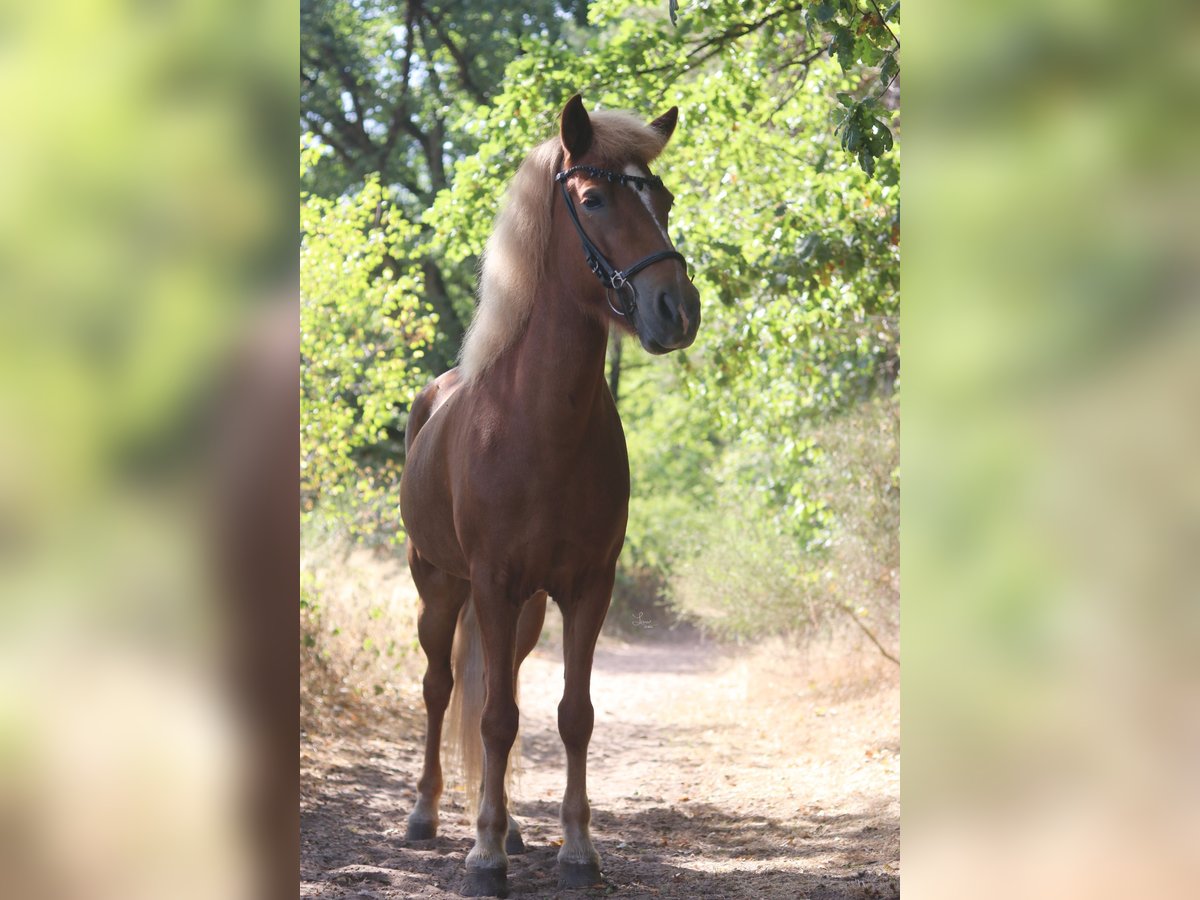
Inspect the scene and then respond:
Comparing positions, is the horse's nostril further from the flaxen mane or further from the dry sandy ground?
the dry sandy ground

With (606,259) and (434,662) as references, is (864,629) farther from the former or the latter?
(606,259)

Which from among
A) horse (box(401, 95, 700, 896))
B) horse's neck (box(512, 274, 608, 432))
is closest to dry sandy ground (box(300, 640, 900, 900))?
horse (box(401, 95, 700, 896))

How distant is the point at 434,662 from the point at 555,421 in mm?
1904

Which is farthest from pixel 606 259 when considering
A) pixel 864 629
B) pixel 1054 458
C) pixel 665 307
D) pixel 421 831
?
pixel 864 629

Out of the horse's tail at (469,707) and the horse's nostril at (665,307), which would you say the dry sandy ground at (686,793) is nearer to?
the horse's tail at (469,707)

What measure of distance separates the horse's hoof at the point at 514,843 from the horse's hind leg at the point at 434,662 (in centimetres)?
49

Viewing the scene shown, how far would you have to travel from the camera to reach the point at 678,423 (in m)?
21.3

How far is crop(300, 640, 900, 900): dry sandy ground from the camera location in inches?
172

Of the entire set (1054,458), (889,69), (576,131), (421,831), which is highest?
(889,69)

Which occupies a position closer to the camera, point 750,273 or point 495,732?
point 495,732

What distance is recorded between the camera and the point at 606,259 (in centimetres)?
366

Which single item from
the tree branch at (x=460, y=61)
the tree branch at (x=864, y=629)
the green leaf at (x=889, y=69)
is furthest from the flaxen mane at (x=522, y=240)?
the tree branch at (x=460, y=61)

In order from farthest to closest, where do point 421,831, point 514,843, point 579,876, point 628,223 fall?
point 421,831
point 514,843
point 579,876
point 628,223

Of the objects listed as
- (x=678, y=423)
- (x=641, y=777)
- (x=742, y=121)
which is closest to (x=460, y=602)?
(x=641, y=777)
